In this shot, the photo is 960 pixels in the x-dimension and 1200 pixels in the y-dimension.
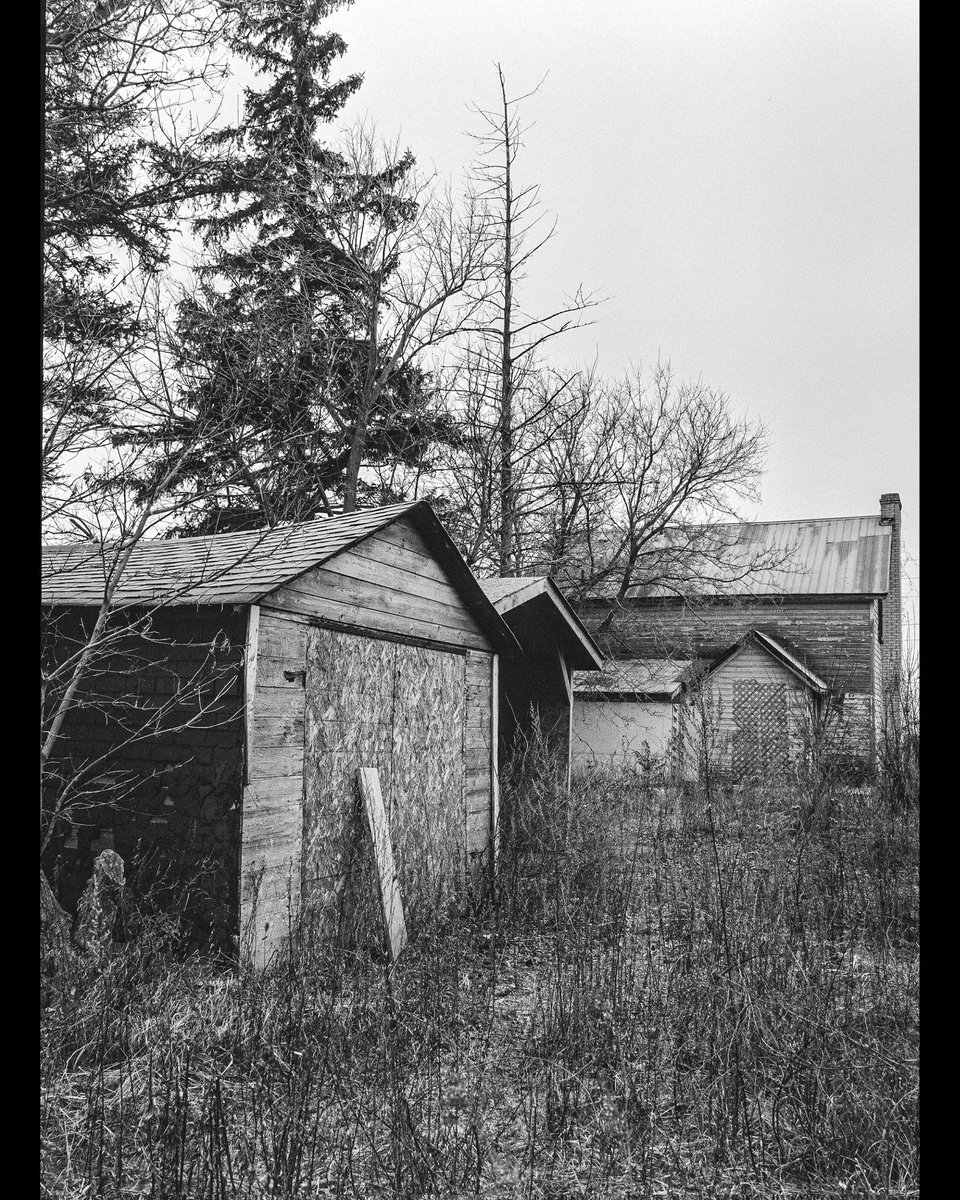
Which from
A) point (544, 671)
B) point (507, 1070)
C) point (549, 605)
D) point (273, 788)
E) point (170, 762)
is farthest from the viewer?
point (544, 671)

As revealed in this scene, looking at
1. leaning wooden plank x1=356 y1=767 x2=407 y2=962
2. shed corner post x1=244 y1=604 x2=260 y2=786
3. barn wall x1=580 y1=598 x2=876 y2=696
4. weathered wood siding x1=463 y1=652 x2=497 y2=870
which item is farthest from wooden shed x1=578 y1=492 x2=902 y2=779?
shed corner post x1=244 y1=604 x2=260 y2=786

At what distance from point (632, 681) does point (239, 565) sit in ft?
49.1

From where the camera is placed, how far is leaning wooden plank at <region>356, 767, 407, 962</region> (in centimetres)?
673

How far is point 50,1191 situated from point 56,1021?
125cm

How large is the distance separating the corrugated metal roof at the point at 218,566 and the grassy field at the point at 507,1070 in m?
2.40

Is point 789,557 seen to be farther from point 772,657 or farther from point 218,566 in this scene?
point 218,566

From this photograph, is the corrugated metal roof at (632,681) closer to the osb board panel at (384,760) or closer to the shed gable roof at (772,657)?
the shed gable roof at (772,657)

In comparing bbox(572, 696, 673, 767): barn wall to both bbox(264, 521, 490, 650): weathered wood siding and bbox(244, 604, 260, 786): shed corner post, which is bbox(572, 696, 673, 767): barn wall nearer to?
bbox(264, 521, 490, 650): weathered wood siding

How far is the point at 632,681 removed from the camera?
67.3 feet

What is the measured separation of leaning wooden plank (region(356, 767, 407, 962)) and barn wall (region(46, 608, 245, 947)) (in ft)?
4.42

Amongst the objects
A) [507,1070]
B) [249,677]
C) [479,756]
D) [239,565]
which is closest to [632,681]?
[479,756]
